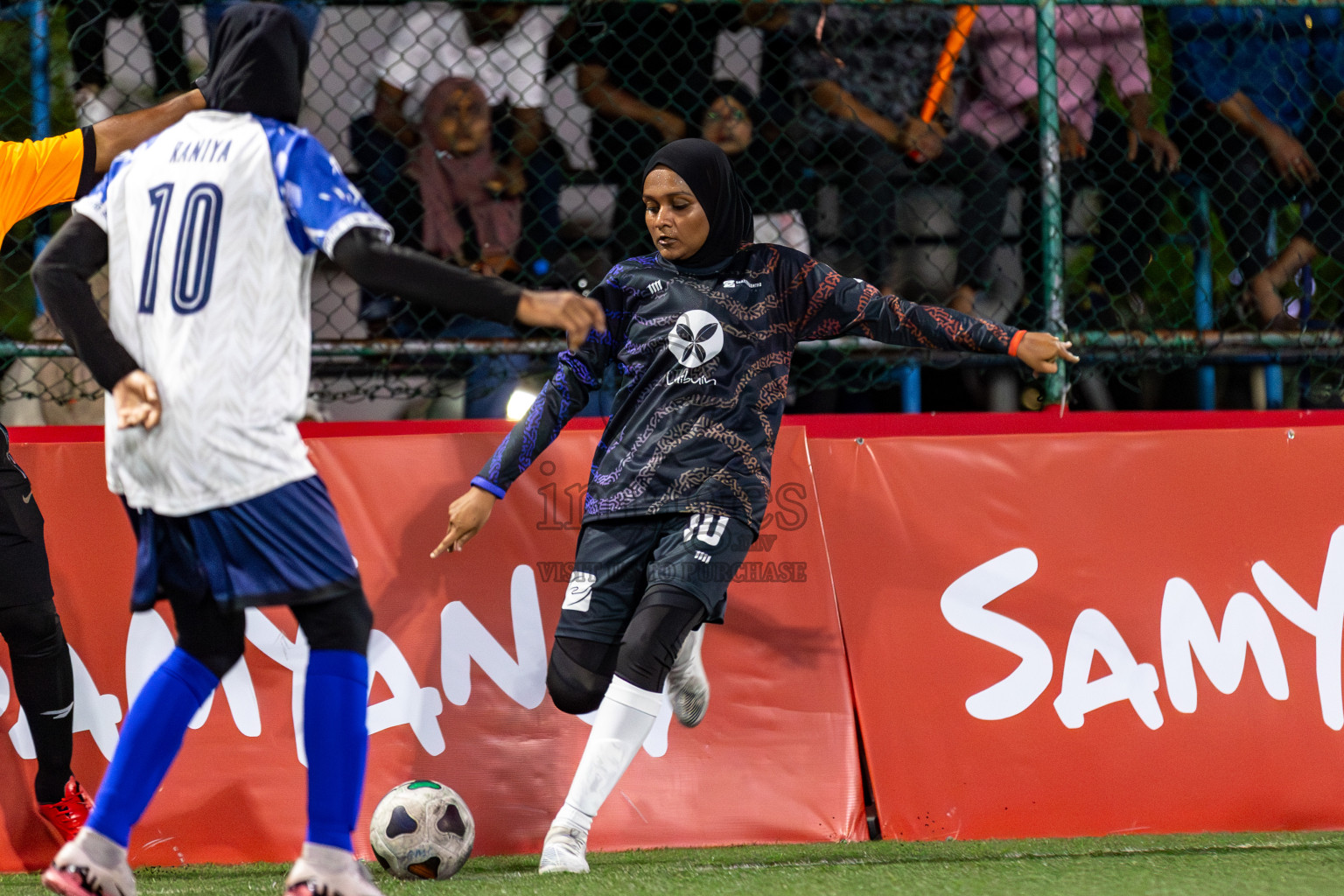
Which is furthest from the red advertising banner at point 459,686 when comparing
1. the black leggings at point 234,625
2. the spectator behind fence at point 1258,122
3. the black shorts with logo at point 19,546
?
the spectator behind fence at point 1258,122

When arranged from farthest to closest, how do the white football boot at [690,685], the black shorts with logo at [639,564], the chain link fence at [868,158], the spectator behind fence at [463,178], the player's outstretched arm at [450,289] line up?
the spectator behind fence at [463,178] → the chain link fence at [868,158] → the white football boot at [690,685] → the black shorts with logo at [639,564] → the player's outstretched arm at [450,289]

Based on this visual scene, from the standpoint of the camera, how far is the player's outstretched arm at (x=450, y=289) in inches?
87.0

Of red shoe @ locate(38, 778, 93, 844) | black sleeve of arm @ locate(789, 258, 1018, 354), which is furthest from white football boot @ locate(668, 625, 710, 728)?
red shoe @ locate(38, 778, 93, 844)

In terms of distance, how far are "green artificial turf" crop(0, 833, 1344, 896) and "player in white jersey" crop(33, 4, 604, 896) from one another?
67 centimetres

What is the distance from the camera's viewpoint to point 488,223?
14.8ft

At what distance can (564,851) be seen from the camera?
10.1ft

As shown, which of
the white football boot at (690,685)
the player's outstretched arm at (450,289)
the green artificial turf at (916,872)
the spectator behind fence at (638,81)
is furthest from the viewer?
the spectator behind fence at (638,81)

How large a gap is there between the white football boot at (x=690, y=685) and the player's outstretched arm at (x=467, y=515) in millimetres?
634

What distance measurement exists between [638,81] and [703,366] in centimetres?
189

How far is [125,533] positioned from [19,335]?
107 cm

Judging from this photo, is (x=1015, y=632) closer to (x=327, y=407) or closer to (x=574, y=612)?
(x=574, y=612)

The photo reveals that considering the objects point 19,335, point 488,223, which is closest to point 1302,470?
point 488,223

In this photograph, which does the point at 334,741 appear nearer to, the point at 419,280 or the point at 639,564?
the point at 419,280

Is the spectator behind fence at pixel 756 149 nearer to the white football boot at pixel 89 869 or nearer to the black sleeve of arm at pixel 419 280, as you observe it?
the black sleeve of arm at pixel 419 280
